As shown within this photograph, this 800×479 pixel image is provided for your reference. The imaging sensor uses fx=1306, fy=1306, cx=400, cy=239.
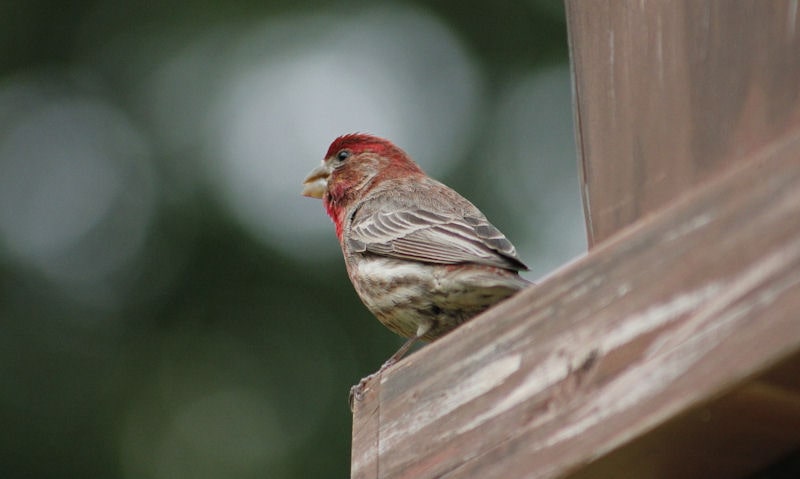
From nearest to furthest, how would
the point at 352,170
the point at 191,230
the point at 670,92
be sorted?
the point at 670,92 → the point at 352,170 → the point at 191,230

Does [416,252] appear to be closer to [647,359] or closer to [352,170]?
[352,170]

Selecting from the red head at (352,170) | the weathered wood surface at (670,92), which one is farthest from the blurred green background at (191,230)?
the weathered wood surface at (670,92)

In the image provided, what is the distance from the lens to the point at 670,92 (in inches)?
103

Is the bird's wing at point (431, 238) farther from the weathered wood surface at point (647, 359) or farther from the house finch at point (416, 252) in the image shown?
the weathered wood surface at point (647, 359)

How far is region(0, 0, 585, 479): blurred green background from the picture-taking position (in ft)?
28.9

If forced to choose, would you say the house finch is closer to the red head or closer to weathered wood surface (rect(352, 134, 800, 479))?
the red head

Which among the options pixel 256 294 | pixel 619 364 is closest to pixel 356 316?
pixel 256 294

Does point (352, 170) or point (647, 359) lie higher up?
point (647, 359)

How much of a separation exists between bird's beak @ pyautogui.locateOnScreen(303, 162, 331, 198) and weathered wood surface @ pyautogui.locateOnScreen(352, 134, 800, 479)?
3684 millimetres

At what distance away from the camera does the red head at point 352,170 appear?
621 cm

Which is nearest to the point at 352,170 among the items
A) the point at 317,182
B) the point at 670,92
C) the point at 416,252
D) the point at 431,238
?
the point at 317,182

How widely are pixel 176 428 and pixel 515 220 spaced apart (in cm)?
266

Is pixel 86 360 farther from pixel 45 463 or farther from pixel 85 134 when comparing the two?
pixel 85 134

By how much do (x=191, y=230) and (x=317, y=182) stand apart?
2.84 m
